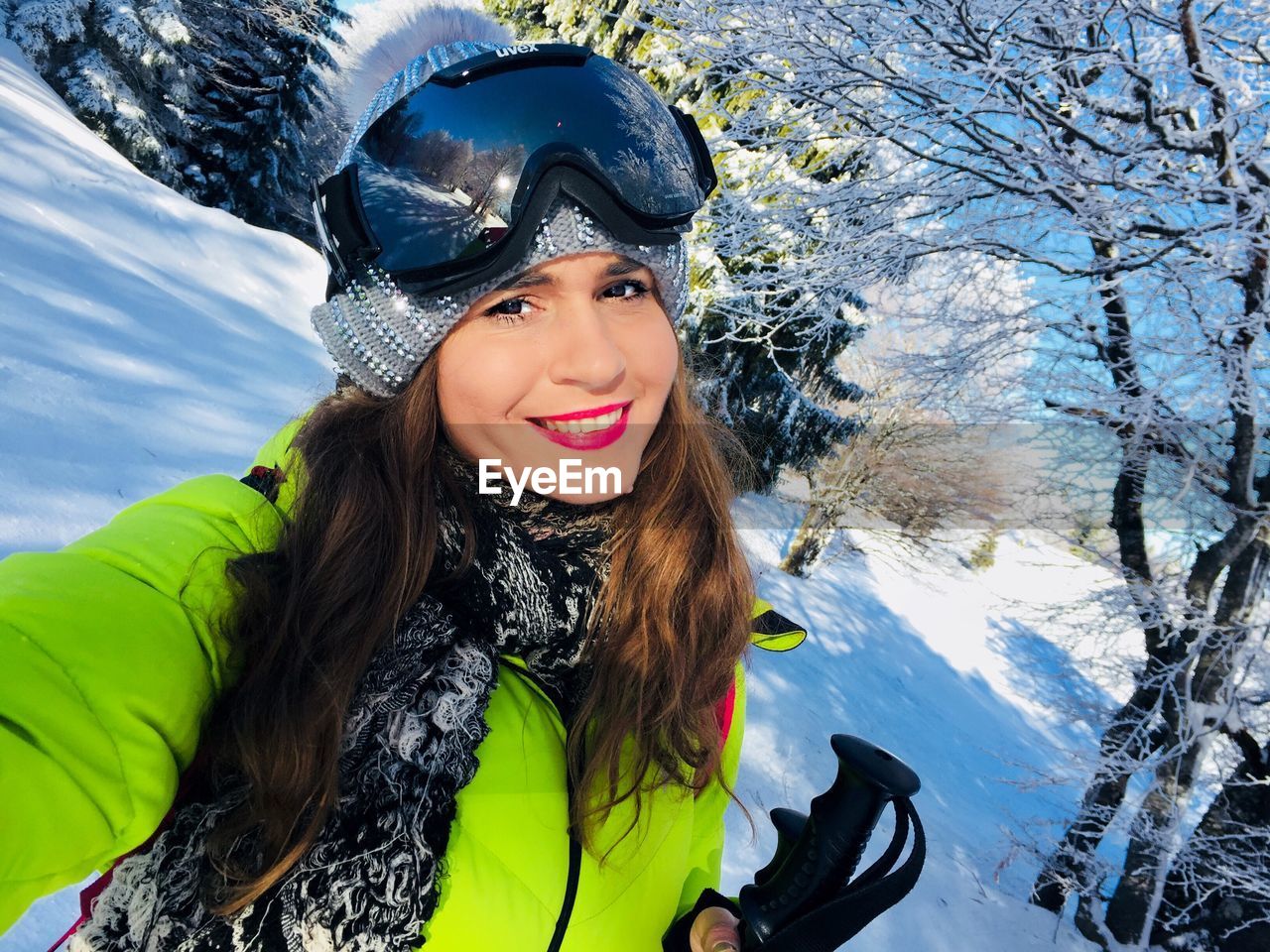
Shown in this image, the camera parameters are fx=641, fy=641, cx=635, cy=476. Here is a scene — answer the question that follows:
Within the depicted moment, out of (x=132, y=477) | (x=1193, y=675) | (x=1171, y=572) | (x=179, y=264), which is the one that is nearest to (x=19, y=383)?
(x=132, y=477)

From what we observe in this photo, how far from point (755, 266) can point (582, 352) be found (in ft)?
16.5

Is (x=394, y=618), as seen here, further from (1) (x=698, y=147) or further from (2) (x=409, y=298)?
(1) (x=698, y=147)

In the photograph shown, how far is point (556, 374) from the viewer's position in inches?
47.2

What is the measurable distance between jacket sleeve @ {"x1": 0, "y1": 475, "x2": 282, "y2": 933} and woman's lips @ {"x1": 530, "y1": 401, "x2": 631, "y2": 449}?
577 millimetres

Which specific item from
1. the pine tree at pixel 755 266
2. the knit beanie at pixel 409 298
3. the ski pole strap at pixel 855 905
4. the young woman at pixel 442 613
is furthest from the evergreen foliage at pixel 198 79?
the ski pole strap at pixel 855 905

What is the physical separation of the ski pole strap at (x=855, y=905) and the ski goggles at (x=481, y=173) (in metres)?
1.26

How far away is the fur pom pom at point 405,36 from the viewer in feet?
6.17

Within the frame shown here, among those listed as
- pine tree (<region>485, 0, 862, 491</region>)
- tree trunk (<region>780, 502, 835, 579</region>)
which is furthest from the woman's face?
tree trunk (<region>780, 502, 835, 579</region>)

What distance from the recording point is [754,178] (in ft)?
17.2

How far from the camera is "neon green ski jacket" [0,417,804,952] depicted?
763 mm

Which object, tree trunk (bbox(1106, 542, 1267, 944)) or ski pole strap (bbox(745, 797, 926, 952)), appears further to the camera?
tree trunk (bbox(1106, 542, 1267, 944))

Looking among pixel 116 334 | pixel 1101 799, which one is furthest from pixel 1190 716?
pixel 116 334

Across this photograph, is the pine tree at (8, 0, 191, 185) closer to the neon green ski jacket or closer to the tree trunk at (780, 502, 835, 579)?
the tree trunk at (780, 502, 835, 579)

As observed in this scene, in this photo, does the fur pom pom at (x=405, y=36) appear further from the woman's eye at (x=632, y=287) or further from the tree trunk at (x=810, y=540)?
the tree trunk at (x=810, y=540)
